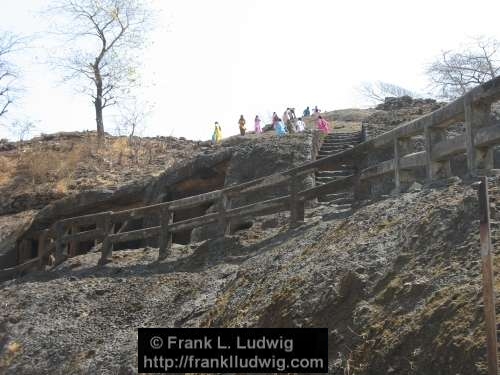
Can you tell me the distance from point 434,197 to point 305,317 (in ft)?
7.75

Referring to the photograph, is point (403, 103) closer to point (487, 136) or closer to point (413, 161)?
point (413, 161)

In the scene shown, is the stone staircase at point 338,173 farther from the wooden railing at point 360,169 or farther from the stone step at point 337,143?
the wooden railing at point 360,169

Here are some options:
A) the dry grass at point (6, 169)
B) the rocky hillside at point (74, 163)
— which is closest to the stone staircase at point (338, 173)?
the rocky hillside at point (74, 163)

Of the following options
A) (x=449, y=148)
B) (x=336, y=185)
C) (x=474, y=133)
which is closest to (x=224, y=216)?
(x=336, y=185)

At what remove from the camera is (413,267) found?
7594mm

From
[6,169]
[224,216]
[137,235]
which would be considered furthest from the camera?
[6,169]

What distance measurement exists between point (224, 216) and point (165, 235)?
58.0 inches

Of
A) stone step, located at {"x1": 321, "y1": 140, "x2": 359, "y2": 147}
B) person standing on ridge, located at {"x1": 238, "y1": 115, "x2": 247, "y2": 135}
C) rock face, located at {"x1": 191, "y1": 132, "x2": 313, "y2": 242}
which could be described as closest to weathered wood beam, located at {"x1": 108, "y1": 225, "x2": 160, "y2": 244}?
rock face, located at {"x1": 191, "y1": 132, "x2": 313, "y2": 242}

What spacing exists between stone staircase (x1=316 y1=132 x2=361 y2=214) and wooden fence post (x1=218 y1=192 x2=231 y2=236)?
2.01 metres

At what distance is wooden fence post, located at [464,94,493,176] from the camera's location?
30.4ft

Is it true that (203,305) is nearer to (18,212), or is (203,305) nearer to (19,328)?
(19,328)

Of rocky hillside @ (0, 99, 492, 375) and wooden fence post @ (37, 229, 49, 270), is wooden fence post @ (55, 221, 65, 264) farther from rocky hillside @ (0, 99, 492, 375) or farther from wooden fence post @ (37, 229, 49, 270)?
wooden fence post @ (37, 229, 49, 270)

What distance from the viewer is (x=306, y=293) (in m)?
8.49

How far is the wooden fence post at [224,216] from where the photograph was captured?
1405cm
